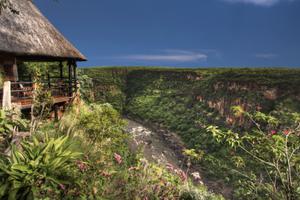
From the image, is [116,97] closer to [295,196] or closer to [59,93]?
[59,93]

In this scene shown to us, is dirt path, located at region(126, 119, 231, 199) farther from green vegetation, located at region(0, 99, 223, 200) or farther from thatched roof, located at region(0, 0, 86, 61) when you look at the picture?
green vegetation, located at region(0, 99, 223, 200)

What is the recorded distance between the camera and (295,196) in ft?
20.4

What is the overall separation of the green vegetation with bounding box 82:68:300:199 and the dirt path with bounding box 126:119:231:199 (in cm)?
99

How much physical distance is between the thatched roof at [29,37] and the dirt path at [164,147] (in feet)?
34.8

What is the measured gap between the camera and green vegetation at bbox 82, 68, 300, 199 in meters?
30.5

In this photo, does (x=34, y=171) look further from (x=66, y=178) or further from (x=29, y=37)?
(x=29, y=37)

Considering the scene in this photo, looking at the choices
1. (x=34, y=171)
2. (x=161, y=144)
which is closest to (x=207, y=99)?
(x=161, y=144)

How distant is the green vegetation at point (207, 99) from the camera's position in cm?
3047

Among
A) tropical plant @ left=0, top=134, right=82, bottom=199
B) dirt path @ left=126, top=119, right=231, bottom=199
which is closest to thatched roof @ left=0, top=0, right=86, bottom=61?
tropical plant @ left=0, top=134, right=82, bottom=199

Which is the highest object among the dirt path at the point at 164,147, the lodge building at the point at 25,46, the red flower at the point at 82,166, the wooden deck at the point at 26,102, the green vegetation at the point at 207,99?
the lodge building at the point at 25,46

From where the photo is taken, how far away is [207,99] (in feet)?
146

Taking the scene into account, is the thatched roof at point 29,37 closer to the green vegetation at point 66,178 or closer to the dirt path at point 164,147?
the green vegetation at point 66,178

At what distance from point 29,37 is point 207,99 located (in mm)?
32899

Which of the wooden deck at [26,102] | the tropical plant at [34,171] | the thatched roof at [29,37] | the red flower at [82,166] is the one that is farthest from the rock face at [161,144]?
the tropical plant at [34,171]
